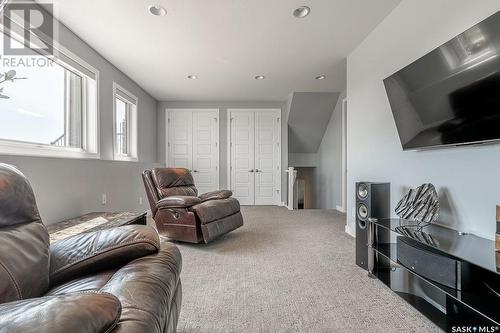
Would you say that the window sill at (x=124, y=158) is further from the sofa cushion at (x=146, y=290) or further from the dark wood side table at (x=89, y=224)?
the sofa cushion at (x=146, y=290)

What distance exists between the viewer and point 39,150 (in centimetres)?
233

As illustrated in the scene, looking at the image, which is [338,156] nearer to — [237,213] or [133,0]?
[237,213]

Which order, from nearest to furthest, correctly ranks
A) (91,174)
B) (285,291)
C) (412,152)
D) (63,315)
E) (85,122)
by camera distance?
1. (63,315)
2. (285,291)
3. (412,152)
4. (91,174)
5. (85,122)

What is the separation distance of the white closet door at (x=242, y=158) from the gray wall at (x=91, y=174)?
185 centimetres

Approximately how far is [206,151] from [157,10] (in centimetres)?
359

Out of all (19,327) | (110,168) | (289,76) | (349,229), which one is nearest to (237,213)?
(349,229)

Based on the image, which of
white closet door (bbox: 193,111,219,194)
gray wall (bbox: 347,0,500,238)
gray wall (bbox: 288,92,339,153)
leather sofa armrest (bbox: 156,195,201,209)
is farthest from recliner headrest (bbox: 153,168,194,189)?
gray wall (bbox: 288,92,339,153)

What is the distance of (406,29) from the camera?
2178 millimetres

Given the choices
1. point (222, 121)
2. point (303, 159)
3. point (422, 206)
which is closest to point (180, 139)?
point (222, 121)

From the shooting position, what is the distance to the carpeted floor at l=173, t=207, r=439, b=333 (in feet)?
4.78

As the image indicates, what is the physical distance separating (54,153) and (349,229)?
3.52 meters

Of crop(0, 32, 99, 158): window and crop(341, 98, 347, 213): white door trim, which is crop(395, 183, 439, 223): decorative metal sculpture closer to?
crop(0, 32, 99, 158): window

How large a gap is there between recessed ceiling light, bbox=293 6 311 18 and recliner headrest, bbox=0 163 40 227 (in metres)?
2.39

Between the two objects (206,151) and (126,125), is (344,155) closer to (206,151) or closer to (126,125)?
(206,151)
